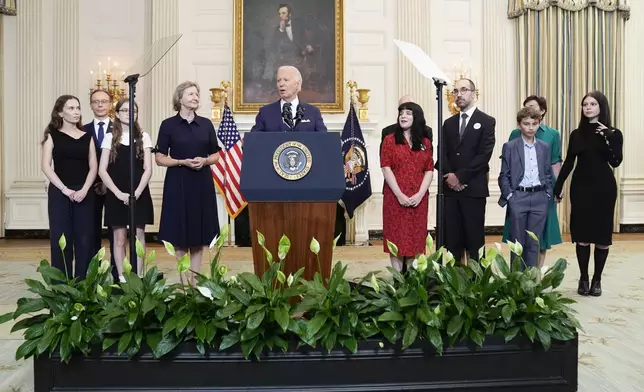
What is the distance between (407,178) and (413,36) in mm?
4938

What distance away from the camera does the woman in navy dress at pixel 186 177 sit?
424 centimetres

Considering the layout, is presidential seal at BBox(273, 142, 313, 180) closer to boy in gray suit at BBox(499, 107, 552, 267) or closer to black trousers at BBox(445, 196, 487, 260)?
black trousers at BBox(445, 196, 487, 260)

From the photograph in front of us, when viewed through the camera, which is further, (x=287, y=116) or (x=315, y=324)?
(x=287, y=116)

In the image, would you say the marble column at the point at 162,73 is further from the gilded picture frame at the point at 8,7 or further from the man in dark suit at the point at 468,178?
the man in dark suit at the point at 468,178

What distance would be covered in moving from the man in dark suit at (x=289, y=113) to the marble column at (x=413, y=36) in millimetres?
5502

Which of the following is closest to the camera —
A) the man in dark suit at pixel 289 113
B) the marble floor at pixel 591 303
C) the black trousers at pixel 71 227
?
the marble floor at pixel 591 303

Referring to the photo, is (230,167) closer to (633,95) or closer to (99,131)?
(99,131)

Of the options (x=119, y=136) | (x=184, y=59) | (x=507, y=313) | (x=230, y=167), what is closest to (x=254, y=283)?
(x=507, y=313)

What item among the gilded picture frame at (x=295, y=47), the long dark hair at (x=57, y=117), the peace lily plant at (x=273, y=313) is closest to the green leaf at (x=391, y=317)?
the peace lily plant at (x=273, y=313)

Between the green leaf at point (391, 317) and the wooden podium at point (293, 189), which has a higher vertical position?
the wooden podium at point (293, 189)

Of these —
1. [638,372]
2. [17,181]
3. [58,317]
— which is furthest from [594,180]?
[17,181]

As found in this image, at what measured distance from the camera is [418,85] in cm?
891

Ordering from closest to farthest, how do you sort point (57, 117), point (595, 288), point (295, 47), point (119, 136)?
1. point (57, 117)
2. point (119, 136)
3. point (595, 288)
4. point (295, 47)

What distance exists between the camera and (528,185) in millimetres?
4535
